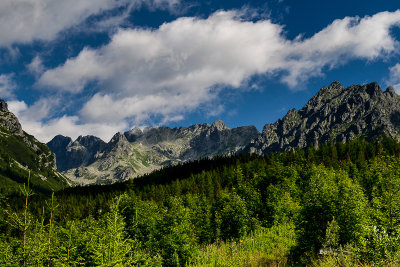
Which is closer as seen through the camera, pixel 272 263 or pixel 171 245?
pixel 272 263

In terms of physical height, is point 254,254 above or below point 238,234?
above

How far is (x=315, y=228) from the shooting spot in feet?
69.2

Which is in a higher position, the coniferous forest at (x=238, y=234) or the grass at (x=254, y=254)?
the coniferous forest at (x=238, y=234)

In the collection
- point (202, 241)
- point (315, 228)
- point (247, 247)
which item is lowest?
point (202, 241)

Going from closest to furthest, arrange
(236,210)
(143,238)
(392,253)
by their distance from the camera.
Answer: (392,253)
(236,210)
(143,238)

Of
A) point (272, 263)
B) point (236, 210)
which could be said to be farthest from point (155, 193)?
point (272, 263)

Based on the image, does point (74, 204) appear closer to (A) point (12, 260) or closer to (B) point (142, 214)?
(B) point (142, 214)

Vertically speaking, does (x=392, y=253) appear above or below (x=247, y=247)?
above

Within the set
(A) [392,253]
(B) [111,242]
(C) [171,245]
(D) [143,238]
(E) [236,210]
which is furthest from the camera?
(D) [143,238]

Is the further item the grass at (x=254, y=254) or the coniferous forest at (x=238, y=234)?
the grass at (x=254, y=254)

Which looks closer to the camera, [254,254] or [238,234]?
[254,254]

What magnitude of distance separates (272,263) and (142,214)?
46326 millimetres

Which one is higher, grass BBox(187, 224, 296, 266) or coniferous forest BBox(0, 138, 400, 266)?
coniferous forest BBox(0, 138, 400, 266)

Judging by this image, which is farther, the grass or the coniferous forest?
the grass
